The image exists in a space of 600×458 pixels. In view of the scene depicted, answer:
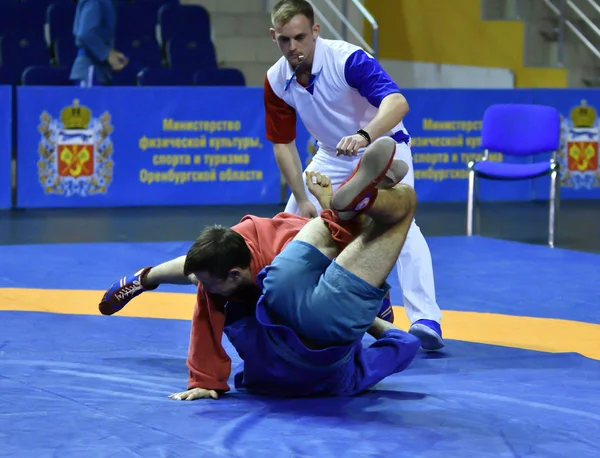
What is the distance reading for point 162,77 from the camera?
9.97 meters

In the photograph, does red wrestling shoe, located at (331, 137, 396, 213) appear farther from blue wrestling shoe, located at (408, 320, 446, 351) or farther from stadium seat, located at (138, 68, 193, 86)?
stadium seat, located at (138, 68, 193, 86)

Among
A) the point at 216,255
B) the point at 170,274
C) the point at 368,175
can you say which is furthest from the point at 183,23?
the point at 368,175

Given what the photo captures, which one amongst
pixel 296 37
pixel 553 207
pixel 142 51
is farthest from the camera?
pixel 142 51

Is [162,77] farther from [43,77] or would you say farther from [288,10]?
[288,10]

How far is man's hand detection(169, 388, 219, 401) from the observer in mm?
3475

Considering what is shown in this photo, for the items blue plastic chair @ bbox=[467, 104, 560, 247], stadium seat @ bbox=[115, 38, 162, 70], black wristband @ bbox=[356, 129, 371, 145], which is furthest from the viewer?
stadium seat @ bbox=[115, 38, 162, 70]

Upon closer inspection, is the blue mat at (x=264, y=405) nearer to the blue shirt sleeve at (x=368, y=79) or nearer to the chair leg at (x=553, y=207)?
the blue shirt sleeve at (x=368, y=79)

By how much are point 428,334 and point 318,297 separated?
1093mm

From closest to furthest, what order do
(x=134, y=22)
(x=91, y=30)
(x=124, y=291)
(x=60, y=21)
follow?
(x=124, y=291) < (x=91, y=30) < (x=60, y=21) < (x=134, y=22)

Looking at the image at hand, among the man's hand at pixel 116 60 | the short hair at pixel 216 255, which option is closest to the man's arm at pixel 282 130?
the short hair at pixel 216 255

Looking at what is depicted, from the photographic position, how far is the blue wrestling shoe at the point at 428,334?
168 inches

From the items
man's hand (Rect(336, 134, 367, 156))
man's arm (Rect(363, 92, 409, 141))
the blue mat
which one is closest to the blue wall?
the blue mat

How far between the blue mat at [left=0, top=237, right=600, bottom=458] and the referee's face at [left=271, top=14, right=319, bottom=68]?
1.21m

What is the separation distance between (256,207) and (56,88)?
1.91 meters
